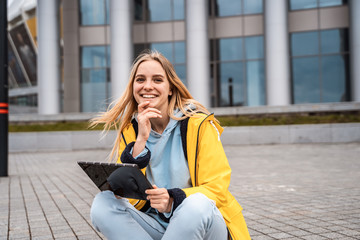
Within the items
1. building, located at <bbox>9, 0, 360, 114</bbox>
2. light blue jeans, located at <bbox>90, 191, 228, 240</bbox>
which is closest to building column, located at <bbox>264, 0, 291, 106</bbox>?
building, located at <bbox>9, 0, 360, 114</bbox>

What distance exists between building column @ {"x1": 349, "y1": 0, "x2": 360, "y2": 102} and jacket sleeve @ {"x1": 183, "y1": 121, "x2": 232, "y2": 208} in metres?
20.8

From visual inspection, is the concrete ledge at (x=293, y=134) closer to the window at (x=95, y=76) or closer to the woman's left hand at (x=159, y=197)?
the window at (x=95, y=76)

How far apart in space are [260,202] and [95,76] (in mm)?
20892

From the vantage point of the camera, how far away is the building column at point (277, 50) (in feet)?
67.1

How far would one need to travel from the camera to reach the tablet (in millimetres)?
1778

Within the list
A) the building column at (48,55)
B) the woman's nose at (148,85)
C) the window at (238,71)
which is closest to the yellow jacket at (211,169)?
the woman's nose at (148,85)

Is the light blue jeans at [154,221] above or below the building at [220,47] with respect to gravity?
below

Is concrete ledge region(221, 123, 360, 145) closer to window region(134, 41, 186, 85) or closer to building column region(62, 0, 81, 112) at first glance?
window region(134, 41, 186, 85)

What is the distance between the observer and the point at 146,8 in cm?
2364

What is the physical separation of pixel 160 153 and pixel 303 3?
2291 centimetres

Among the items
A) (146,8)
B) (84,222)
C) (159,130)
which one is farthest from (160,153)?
(146,8)

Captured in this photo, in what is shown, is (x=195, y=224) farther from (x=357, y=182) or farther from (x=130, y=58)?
(x=130, y=58)

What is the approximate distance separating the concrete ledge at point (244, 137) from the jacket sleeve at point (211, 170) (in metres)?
13.4

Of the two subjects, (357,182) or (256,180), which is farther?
(256,180)
